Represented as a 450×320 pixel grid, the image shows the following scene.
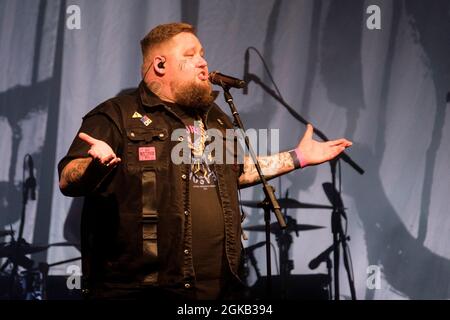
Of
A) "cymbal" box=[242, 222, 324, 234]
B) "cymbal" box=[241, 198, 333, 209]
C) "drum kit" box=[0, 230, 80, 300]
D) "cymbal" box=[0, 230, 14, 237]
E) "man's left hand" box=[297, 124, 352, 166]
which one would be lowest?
"drum kit" box=[0, 230, 80, 300]

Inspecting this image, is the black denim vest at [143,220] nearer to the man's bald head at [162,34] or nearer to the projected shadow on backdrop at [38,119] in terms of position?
the man's bald head at [162,34]

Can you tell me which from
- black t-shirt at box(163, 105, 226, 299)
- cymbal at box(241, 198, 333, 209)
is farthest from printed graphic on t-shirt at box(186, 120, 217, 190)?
cymbal at box(241, 198, 333, 209)

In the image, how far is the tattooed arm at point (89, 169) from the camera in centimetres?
222

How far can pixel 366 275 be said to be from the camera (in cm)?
371

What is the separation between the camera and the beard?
2748 mm

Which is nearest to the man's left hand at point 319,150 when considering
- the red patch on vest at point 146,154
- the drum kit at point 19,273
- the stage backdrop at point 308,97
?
the red patch on vest at point 146,154

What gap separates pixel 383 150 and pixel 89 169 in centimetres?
202

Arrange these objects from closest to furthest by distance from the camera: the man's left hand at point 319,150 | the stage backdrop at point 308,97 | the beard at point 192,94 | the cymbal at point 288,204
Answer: the beard at point 192,94, the man's left hand at point 319,150, the stage backdrop at point 308,97, the cymbal at point 288,204

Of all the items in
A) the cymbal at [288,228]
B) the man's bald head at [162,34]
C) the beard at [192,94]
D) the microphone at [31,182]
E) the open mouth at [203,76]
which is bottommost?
the cymbal at [288,228]

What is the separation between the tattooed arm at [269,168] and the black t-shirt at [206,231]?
304 mm

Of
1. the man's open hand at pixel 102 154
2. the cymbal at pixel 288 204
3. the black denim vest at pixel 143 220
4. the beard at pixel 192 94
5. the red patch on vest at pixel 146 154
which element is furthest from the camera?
the cymbal at pixel 288 204

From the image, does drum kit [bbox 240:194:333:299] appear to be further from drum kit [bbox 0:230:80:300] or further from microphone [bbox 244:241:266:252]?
drum kit [bbox 0:230:80:300]

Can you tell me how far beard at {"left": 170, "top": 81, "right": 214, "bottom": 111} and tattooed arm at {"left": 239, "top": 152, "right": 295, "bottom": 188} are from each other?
366 millimetres

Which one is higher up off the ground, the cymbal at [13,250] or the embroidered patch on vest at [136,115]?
the embroidered patch on vest at [136,115]
